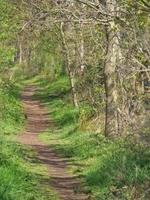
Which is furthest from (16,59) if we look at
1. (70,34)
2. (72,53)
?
(70,34)

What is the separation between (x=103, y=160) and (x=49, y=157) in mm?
3171

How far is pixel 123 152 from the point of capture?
1363 cm

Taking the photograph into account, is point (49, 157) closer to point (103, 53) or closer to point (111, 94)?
point (111, 94)

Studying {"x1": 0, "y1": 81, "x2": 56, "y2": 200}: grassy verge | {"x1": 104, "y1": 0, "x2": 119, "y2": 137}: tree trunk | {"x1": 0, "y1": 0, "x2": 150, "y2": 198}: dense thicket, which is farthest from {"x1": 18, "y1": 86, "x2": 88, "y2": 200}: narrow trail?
{"x1": 104, "y1": 0, "x2": 119, "y2": 137}: tree trunk

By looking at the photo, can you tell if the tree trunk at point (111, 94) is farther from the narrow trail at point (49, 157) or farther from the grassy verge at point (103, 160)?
the narrow trail at point (49, 157)

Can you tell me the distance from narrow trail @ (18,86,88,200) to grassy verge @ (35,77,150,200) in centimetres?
26

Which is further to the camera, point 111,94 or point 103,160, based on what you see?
point 111,94

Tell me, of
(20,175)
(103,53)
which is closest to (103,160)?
(20,175)

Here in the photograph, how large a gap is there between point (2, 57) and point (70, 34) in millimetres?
3280

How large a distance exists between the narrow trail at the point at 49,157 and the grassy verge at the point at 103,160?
263 mm

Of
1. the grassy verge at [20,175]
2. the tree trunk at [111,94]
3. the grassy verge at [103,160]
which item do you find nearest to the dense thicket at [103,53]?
the tree trunk at [111,94]

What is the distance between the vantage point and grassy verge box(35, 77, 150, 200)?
425 inches

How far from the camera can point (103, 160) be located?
45.7ft

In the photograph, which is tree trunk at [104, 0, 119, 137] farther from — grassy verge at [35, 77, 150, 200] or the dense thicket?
grassy verge at [35, 77, 150, 200]
